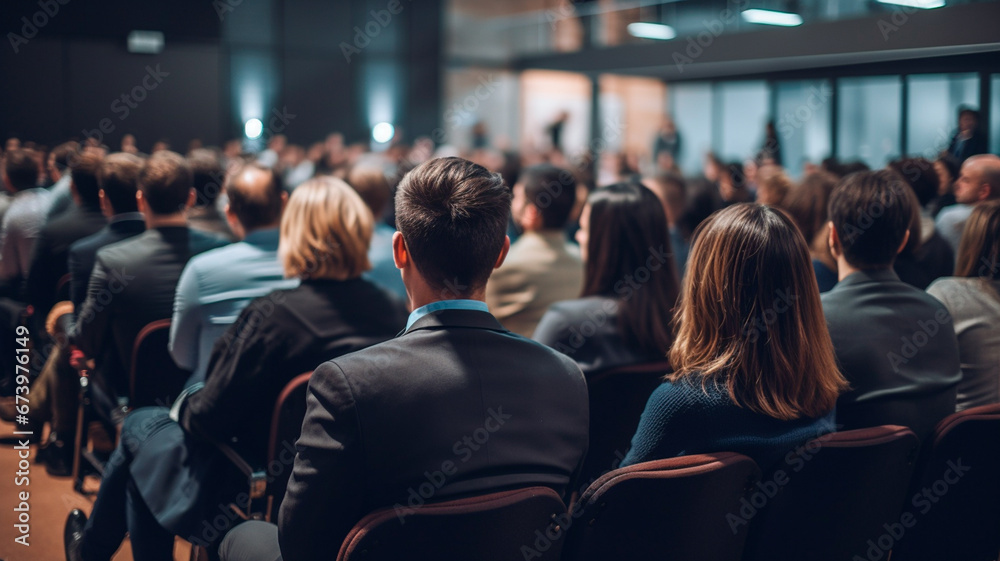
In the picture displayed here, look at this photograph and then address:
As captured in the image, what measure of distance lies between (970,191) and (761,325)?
2858 millimetres

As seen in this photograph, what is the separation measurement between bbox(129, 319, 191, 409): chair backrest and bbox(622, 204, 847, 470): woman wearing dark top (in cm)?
178

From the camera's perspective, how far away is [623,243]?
8.28 ft

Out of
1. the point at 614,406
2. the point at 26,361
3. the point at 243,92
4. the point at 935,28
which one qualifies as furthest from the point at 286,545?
the point at 243,92

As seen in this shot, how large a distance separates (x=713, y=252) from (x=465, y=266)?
0.59 m

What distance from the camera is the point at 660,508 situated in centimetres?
140

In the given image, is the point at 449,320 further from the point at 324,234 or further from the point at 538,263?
the point at 538,263

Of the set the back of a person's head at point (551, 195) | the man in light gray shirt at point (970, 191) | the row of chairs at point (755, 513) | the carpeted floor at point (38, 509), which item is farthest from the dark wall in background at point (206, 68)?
the row of chairs at point (755, 513)

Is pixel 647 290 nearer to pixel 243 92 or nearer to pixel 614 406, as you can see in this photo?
pixel 614 406

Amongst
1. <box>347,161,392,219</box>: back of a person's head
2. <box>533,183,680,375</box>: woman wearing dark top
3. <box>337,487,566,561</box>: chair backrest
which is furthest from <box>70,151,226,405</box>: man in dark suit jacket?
<box>337,487,566,561</box>: chair backrest

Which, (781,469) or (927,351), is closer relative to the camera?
(781,469)

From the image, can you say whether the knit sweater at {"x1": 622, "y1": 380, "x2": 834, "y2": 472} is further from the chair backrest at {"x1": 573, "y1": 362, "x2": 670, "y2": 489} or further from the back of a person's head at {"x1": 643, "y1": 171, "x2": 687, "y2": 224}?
the back of a person's head at {"x1": 643, "y1": 171, "x2": 687, "y2": 224}

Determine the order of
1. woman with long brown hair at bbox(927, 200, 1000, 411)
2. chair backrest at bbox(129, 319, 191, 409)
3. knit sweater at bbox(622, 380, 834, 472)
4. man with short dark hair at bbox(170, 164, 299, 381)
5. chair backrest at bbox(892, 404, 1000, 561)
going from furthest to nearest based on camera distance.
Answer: chair backrest at bbox(129, 319, 191, 409) < man with short dark hair at bbox(170, 164, 299, 381) < woman with long brown hair at bbox(927, 200, 1000, 411) < chair backrest at bbox(892, 404, 1000, 561) < knit sweater at bbox(622, 380, 834, 472)

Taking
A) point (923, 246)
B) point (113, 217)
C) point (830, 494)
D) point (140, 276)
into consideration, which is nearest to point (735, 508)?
point (830, 494)

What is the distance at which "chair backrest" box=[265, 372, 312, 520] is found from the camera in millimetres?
1967
